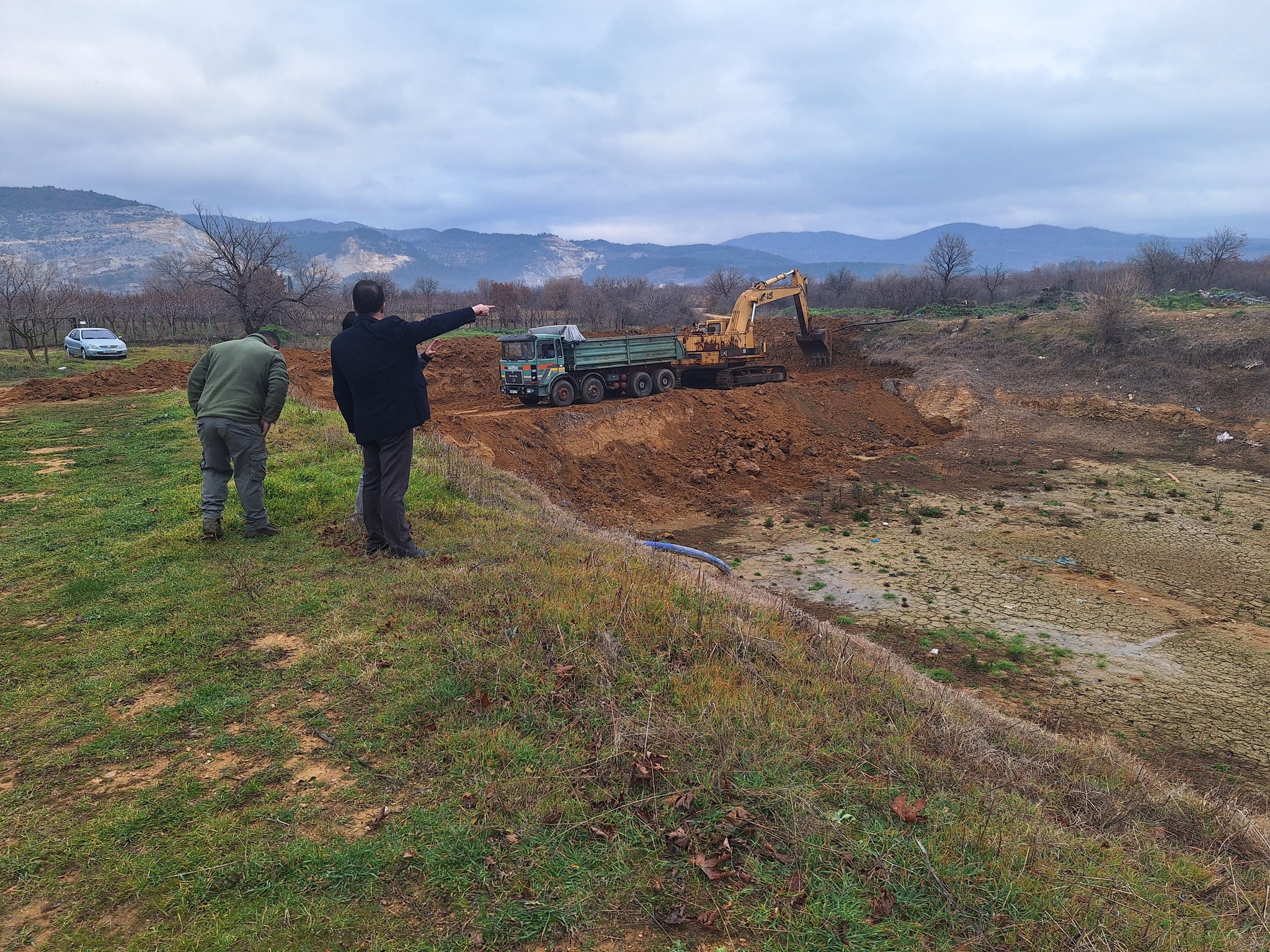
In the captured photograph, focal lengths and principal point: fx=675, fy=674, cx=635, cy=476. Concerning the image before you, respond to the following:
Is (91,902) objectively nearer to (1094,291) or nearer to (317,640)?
(317,640)

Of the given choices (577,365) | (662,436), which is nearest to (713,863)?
(662,436)

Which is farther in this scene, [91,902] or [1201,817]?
[1201,817]

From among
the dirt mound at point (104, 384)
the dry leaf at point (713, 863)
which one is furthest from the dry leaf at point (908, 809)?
the dirt mound at point (104, 384)

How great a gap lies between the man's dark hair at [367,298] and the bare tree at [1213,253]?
2244 inches

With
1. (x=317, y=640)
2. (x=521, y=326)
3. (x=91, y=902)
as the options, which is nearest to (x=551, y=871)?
Result: (x=91, y=902)

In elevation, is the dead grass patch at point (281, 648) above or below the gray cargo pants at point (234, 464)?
below

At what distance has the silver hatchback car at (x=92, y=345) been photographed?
25.6 meters

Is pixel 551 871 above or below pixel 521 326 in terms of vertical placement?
below

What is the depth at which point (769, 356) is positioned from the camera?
1316 inches

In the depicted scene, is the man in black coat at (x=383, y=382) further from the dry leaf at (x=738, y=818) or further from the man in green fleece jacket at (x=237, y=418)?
the dry leaf at (x=738, y=818)

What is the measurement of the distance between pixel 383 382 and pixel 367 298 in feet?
2.29

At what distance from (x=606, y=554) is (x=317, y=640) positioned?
279 cm

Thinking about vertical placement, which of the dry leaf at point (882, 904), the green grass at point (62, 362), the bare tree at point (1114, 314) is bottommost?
the dry leaf at point (882, 904)

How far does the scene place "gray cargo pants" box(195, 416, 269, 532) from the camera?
20.1ft
